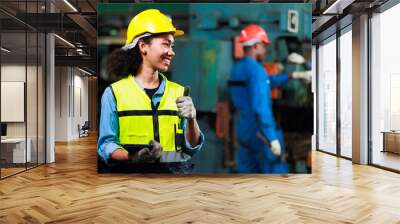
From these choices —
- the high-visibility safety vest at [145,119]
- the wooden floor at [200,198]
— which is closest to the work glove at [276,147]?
the wooden floor at [200,198]

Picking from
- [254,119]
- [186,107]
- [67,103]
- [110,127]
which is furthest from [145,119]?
[67,103]

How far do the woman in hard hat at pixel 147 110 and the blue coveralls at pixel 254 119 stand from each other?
0.77m

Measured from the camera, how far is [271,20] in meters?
7.16

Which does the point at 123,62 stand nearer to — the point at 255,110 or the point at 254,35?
the point at 254,35

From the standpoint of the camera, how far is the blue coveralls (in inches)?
280

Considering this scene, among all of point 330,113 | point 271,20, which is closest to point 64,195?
point 271,20

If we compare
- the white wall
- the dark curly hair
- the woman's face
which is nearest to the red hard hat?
the woman's face

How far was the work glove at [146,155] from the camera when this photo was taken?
703 centimetres

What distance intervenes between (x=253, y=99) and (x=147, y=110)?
186 cm

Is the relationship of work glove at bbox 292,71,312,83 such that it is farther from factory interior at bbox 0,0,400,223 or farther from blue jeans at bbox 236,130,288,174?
blue jeans at bbox 236,130,288,174

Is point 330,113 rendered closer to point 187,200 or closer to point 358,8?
point 358,8

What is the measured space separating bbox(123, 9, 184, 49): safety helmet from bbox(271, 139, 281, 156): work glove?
2509 mm

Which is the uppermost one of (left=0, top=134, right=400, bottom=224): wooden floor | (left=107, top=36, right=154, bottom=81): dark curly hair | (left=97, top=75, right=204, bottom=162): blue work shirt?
(left=107, top=36, right=154, bottom=81): dark curly hair

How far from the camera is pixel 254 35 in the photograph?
7.12 metres
